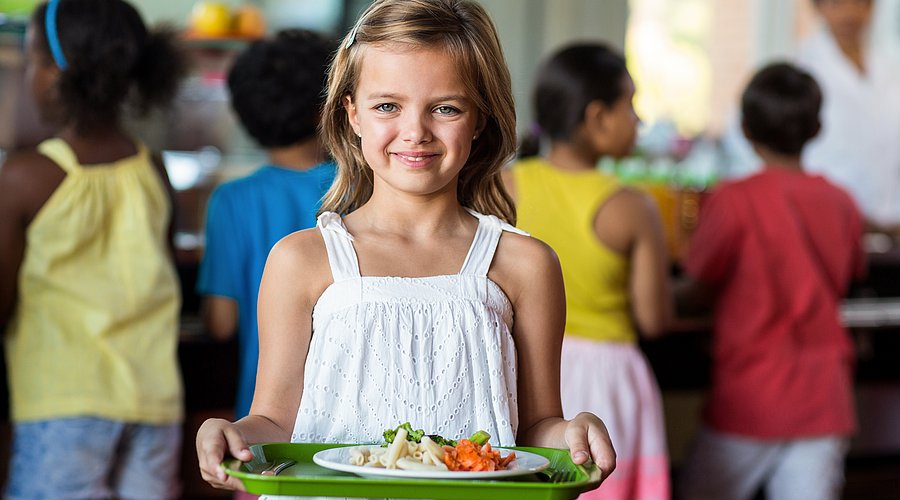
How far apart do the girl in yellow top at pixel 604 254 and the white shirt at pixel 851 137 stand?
2.65 m

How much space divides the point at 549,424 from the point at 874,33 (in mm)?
4500

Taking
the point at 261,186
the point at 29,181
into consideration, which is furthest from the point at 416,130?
the point at 29,181

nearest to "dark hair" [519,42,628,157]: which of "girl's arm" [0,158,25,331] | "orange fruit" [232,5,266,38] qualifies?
"girl's arm" [0,158,25,331]

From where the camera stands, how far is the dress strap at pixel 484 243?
1216 millimetres

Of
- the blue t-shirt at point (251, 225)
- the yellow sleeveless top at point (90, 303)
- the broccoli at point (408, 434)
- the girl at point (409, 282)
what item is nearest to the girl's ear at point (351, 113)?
the girl at point (409, 282)

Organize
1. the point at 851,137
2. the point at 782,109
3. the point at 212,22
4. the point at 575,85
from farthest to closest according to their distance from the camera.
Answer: the point at 851,137, the point at 212,22, the point at 782,109, the point at 575,85

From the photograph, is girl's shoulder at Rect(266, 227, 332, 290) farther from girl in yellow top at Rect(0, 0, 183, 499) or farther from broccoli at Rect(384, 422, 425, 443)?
girl in yellow top at Rect(0, 0, 183, 499)

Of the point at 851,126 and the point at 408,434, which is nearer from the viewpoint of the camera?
the point at 408,434

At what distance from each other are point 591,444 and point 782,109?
1.73 meters

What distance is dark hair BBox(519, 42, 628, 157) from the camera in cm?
232

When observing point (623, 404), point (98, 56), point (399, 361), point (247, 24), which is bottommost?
point (623, 404)

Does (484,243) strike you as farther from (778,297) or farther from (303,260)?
(778,297)

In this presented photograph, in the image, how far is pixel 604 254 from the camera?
7.34ft

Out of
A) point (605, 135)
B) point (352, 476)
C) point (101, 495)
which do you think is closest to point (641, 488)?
point (605, 135)
